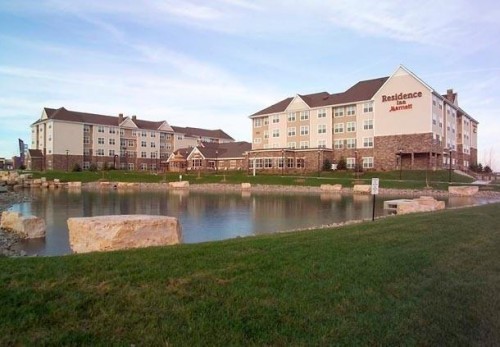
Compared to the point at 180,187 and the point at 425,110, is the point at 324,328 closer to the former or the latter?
the point at 180,187

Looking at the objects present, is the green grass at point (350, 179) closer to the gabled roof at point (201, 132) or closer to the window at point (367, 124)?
the window at point (367, 124)

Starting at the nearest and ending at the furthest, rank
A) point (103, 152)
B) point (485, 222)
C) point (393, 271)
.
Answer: point (393, 271)
point (485, 222)
point (103, 152)

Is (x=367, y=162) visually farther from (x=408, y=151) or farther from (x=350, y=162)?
(x=408, y=151)

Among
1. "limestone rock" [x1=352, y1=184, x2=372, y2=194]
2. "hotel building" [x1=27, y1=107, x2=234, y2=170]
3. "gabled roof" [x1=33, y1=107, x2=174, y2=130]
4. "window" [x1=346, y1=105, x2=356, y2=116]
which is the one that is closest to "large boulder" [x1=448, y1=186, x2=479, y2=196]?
"limestone rock" [x1=352, y1=184, x2=372, y2=194]

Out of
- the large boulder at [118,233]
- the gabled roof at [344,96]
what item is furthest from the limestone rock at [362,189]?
the large boulder at [118,233]

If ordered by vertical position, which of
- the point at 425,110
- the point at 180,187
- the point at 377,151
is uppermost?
the point at 425,110

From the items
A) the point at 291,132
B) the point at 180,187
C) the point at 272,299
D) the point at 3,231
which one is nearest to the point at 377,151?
the point at 291,132

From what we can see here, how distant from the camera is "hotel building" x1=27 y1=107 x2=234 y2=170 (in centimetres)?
8931

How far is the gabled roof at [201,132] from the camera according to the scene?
115375 mm

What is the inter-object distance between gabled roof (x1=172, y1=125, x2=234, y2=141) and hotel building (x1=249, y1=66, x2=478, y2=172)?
38567mm

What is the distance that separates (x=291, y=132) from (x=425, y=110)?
23978 millimetres

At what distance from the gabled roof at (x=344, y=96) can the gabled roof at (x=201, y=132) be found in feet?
137

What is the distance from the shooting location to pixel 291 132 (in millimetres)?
75438

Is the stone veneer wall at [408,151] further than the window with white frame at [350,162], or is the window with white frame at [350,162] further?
the window with white frame at [350,162]
